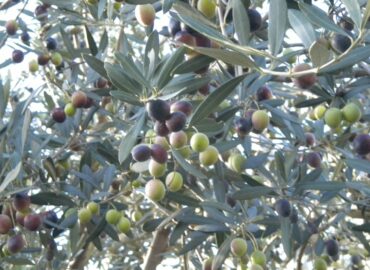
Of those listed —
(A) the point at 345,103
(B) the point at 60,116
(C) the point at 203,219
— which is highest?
(A) the point at 345,103

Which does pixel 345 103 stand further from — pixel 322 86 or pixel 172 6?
pixel 172 6


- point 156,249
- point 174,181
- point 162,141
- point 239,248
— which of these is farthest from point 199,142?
point 156,249

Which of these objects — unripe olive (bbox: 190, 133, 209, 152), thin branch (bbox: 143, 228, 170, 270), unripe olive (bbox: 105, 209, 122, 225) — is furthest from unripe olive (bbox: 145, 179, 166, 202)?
thin branch (bbox: 143, 228, 170, 270)

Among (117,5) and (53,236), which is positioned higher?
(117,5)

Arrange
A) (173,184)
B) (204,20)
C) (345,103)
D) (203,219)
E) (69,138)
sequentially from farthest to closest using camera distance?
(69,138) → (203,219) → (345,103) → (173,184) → (204,20)

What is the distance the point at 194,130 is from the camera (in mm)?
2025

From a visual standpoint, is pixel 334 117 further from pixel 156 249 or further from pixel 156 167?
pixel 156 249

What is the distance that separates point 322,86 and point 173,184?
2.04 feet

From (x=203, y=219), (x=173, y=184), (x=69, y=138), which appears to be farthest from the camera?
(x=69, y=138)

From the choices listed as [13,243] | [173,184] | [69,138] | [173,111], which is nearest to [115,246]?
[69,138]

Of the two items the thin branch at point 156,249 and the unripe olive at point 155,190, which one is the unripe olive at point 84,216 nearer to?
the unripe olive at point 155,190

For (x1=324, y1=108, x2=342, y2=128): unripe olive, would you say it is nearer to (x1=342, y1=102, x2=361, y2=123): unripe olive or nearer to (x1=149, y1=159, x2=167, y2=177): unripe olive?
(x1=342, y1=102, x2=361, y2=123): unripe olive

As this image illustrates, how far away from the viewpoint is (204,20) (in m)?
1.79

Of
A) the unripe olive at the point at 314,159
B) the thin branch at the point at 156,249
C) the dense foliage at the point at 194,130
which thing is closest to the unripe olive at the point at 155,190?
the dense foliage at the point at 194,130
